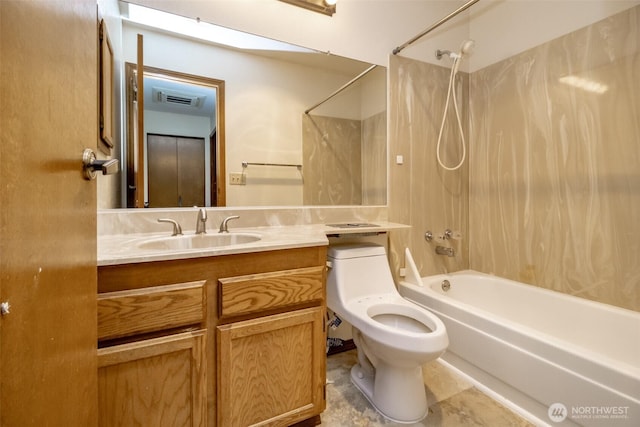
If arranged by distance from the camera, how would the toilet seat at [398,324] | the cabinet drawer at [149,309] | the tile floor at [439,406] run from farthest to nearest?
the tile floor at [439,406]
the toilet seat at [398,324]
the cabinet drawer at [149,309]

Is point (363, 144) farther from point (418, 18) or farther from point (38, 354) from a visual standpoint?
point (38, 354)

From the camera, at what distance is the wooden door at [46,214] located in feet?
1.24

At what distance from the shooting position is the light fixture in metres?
1.68

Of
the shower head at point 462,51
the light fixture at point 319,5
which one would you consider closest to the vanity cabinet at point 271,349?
the light fixture at point 319,5

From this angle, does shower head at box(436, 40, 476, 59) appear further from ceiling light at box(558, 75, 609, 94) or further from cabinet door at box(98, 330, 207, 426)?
cabinet door at box(98, 330, 207, 426)

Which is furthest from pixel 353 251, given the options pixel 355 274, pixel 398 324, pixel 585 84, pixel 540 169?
pixel 585 84

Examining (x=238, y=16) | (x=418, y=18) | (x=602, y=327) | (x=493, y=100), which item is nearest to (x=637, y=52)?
(x=493, y=100)

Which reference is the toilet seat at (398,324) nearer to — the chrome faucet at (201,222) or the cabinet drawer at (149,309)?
the cabinet drawer at (149,309)

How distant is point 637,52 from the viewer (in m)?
1.50

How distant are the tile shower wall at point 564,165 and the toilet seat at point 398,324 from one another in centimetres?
110

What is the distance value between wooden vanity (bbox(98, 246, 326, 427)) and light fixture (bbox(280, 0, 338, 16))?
4.84 feet

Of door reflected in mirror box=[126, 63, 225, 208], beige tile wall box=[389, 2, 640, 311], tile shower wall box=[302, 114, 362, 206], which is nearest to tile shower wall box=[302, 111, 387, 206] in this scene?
tile shower wall box=[302, 114, 362, 206]

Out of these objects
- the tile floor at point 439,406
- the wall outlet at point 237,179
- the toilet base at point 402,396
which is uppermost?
the wall outlet at point 237,179

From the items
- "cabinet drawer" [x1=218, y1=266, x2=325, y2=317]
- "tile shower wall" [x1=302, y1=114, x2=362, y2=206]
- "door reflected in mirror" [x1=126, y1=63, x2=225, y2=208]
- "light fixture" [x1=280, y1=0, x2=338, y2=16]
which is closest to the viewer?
"cabinet drawer" [x1=218, y1=266, x2=325, y2=317]
